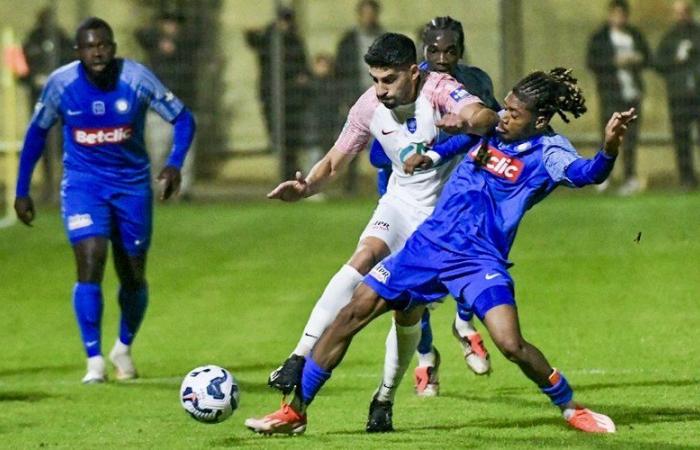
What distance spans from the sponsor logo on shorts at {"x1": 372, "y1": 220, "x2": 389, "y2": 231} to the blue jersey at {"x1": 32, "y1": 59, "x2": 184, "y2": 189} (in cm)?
276

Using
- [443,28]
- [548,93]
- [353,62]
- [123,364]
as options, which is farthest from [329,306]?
[353,62]

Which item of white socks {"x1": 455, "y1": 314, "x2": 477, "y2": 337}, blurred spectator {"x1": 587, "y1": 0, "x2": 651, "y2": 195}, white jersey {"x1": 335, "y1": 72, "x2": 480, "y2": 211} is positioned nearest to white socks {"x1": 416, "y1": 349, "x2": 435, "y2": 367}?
white socks {"x1": 455, "y1": 314, "x2": 477, "y2": 337}

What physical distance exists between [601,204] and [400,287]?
13296mm

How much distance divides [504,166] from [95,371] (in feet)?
14.2

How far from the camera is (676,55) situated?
23.5 meters

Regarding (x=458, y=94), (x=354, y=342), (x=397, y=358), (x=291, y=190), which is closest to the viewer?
(x=291, y=190)

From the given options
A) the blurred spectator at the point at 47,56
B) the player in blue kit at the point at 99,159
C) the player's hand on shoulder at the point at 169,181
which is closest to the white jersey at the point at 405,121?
the player's hand on shoulder at the point at 169,181

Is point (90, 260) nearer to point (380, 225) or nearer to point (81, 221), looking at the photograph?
point (81, 221)

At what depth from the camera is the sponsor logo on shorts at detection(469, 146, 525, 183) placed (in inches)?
357

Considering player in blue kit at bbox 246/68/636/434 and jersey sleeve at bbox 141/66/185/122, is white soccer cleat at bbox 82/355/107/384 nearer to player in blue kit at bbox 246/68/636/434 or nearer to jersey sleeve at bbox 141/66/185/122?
jersey sleeve at bbox 141/66/185/122

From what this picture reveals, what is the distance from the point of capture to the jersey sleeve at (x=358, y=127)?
9938 mm

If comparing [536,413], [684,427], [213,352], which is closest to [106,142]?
[213,352]

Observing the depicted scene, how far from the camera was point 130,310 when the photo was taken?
41.8 ft

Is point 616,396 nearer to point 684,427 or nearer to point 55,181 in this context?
point 684,427
